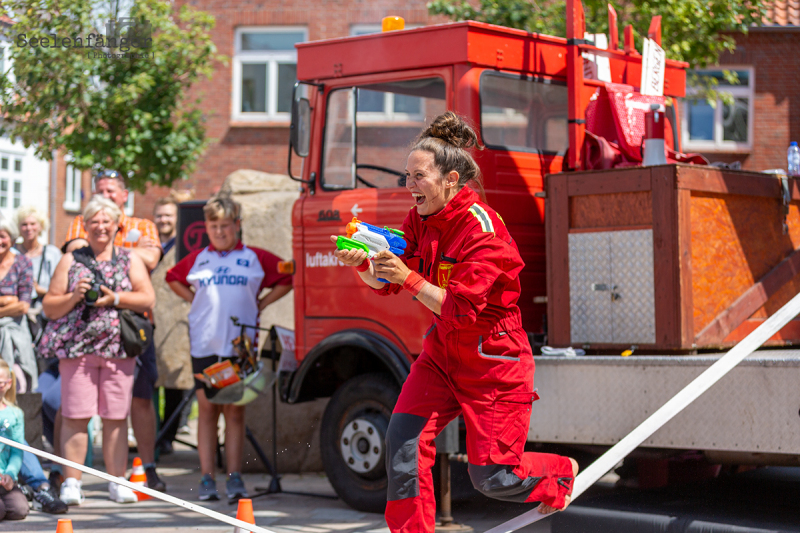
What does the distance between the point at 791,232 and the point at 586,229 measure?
1.26m

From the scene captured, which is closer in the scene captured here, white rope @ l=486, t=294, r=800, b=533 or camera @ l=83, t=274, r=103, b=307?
white rope @ l=486, t=294, r=800, b=533

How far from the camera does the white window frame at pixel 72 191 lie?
951 inches

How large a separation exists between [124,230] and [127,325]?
114 cm

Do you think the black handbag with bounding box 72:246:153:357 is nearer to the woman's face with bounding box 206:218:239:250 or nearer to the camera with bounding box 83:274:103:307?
the camera with bounding box 83:274:103:307

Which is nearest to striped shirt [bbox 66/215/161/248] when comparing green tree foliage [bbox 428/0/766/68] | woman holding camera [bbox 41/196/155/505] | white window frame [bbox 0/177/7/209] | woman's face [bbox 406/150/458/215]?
woman holding camera [bbox 41/196/155/505]

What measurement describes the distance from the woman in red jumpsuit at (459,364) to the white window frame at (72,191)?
71.6 feet

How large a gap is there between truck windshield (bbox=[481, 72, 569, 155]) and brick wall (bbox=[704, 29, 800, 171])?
12.7m

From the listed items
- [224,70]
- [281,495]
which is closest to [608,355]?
[281,495]

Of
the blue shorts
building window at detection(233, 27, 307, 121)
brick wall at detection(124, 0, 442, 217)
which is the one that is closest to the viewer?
the blue shorts

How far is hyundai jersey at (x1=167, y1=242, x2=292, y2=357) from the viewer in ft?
21.4

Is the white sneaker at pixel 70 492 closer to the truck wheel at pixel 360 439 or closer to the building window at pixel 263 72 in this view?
the truck wheel at pixel 360 439

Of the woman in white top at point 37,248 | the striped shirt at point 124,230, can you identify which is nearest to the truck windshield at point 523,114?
the striped shirt at point 124,230

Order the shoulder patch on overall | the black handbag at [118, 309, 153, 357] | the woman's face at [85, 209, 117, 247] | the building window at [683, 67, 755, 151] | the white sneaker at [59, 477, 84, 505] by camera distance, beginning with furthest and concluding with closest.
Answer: the building window at [683, 67, 755, 151], the woman's face at [85, 209, 117, 247], the black handbag at [118, 309, 153, 357], the white sneaker at [59, 477, 84, 505], the shoulder patch on overall

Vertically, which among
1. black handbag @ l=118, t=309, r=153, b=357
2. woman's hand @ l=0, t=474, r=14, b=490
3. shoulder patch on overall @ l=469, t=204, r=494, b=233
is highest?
shoulder patch on overall @ l=469, t=204, r=494, b=233
